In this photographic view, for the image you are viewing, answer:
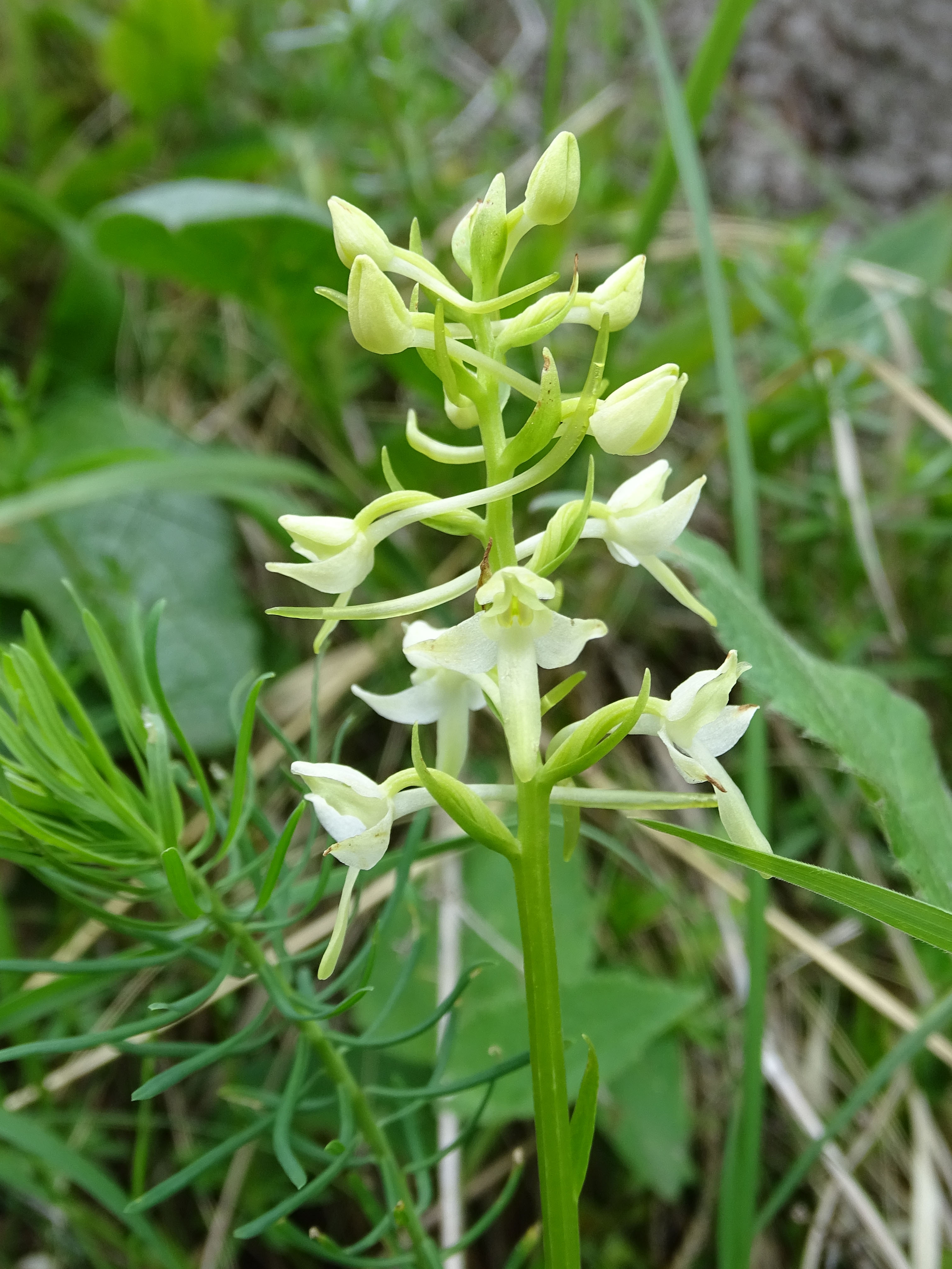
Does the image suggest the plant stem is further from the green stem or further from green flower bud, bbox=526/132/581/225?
green flower bud, bbox=526/132/581/225

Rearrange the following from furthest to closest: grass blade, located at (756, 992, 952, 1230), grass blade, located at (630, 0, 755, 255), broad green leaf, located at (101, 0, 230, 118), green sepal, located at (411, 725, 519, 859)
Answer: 1. broad green leaf, located at (101, 0, 230, 118)
2. grass blade, located at (630, 0, 755, 255)
3. grass blade, located at (756, 992, 952, 1230)
4. green sepal, located at (411, 725, 519, 859)

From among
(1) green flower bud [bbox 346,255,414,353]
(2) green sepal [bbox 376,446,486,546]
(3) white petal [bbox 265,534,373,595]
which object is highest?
(1) green flower bud [bbox 346,255,414,353]

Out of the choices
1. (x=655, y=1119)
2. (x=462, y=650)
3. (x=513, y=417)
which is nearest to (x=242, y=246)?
(x=513, y=417)

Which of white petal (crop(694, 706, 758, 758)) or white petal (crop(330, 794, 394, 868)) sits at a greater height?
white petal (crop(694, 706, 758, 758))

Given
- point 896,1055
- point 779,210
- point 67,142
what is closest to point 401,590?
point 896,1055

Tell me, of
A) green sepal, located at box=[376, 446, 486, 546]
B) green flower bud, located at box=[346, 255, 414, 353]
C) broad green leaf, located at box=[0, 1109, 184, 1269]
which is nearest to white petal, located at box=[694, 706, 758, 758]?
green sepal, located at box=[376, 446, 486, 546]

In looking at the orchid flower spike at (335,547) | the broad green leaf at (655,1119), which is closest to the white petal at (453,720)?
the orchid flower spike at (335,547)

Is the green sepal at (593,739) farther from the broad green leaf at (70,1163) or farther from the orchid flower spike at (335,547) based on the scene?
the broad green leaf at (70,1163)
